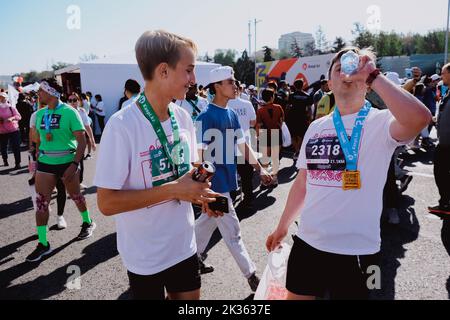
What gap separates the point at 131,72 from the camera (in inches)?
747

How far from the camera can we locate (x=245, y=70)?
43.8 m

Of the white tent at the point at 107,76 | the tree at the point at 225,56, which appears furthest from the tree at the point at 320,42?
the white tent at the point at 107,76

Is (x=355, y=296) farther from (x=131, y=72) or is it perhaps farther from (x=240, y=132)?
(x=131, y=72)

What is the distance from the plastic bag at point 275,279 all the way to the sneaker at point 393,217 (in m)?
2.99

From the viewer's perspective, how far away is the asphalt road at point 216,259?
3455 millimetres

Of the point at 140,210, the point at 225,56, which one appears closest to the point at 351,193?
the point at 140,210

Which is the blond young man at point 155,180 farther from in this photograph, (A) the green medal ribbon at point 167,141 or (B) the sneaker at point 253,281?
(B) the sneaker at point 253,281

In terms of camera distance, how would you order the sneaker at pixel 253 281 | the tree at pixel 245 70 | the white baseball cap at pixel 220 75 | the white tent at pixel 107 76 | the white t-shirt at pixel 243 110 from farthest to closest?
1. the tree at pixel 245 70
2. the white tent at pixel 107 76
3. the white t-shirt at pixel 243 110
4. the white baseball cap at pixel 220 75
5. the sneaker at pixel 253 281

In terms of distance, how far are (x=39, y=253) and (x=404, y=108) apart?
4340 mm

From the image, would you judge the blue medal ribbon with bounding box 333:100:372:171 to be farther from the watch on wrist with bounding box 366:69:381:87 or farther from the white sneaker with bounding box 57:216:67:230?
the white sneaker with bounding box 57:216:67:230

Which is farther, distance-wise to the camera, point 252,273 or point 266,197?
point 266,197
